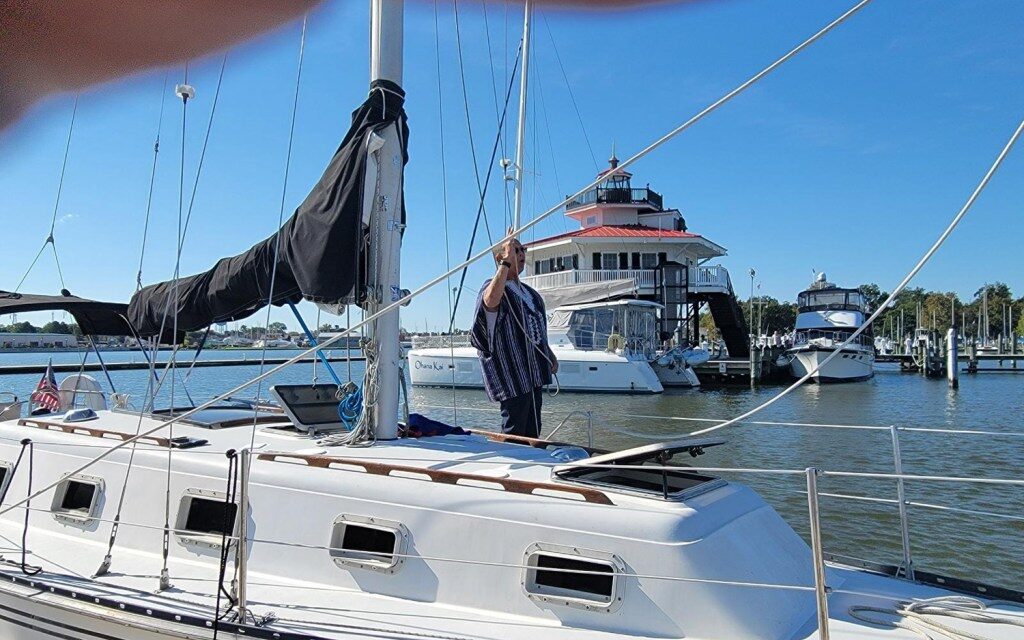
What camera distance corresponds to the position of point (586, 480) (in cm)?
368

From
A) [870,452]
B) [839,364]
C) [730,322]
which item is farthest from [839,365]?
[870,452]

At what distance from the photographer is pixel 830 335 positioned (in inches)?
1628

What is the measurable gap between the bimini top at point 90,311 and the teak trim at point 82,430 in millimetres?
1375

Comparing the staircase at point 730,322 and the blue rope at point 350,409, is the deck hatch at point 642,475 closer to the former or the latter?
the blue rope at point 350,409

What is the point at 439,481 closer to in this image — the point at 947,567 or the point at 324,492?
the point at 324,492

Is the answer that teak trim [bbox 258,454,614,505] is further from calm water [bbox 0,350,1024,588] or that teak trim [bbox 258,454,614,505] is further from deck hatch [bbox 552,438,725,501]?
calm water [bbox 0,350,1024,588]

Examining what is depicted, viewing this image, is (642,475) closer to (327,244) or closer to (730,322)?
(327,244)

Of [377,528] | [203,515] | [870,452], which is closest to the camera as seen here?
[377,528]

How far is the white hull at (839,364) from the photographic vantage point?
3738 centimetres

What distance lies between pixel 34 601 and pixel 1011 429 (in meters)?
21.5

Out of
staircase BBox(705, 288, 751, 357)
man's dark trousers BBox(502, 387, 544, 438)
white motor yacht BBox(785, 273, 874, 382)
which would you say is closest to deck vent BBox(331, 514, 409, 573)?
man's dark trousers BBox(502, 387, 544, 438)

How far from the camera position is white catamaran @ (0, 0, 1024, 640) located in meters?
3.22

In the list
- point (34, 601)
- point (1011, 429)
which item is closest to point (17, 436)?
point (34, 601)

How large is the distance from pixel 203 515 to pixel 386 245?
2.12 metres
